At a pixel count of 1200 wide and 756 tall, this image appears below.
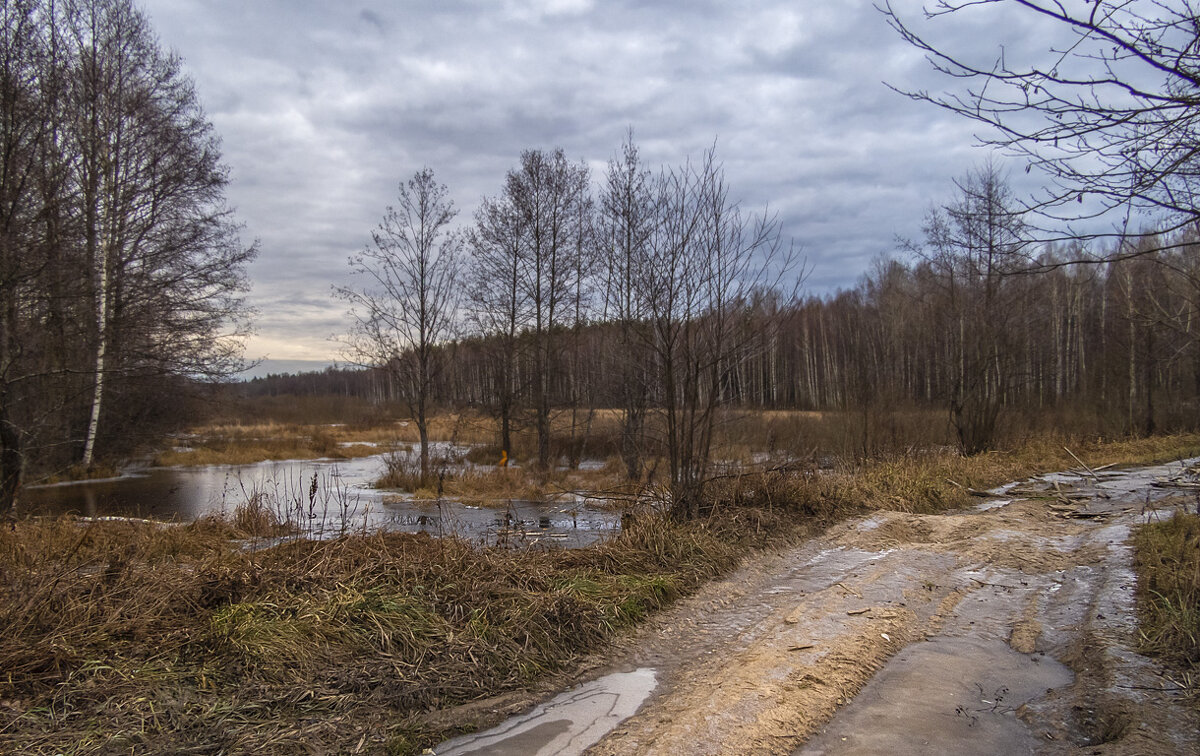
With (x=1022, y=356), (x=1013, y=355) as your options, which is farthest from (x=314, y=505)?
(x=1022, y=356)

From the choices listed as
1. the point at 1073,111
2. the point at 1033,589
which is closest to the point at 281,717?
the point at 1073,111

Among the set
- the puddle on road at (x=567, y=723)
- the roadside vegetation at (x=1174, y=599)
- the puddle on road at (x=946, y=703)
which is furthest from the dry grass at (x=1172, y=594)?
the puddle on road at (x=567, y=723)

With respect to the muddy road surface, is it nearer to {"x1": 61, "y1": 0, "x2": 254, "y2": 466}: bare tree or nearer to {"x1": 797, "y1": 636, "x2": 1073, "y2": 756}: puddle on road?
{"x1": 797, "y1": 636, "x2": 1073, "y2": 756}: puddle on road

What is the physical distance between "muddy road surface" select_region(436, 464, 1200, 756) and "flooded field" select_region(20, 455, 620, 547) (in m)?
3.16

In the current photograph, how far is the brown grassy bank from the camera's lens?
11.5ft

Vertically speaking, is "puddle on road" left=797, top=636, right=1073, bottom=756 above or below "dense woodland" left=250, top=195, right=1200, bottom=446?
below

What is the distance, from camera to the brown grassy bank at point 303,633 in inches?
138

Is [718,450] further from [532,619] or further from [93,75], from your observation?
[93,75]

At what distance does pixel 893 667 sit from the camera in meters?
4.57

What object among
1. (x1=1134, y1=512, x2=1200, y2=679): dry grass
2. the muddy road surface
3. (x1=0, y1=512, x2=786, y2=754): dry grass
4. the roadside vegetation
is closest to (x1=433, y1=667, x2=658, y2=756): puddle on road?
the muddy road surface

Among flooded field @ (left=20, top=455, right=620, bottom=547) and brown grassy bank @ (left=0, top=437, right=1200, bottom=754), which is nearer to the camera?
brown grassy bank @ (left=0, top=437, right=1200, bottom=754)

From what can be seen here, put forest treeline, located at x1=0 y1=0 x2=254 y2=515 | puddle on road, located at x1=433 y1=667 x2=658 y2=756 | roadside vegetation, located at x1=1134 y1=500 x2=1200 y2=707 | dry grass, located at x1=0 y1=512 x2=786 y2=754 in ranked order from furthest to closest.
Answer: forest treeline, located at x1=0 y1=0 x2=254 y2=515
roadside vegetation, located at x1=1134 y1=500 x2=1200 y2=707
puddle on road, located at x1=433 y1=667 x2=658 y2=756
dry grass, located at x1=0 y1=512 x2=786 y2=754

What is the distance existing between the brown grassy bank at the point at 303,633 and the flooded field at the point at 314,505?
1.99 m

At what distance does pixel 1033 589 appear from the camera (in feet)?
21.0
